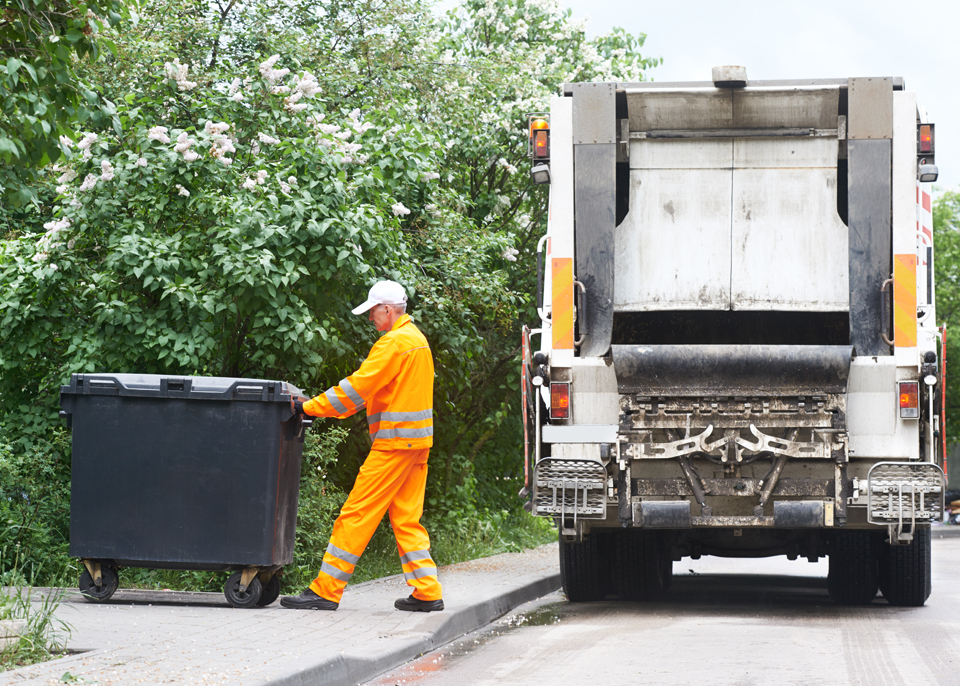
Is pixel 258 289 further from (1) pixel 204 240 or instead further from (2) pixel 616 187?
(2) pixel 616 187

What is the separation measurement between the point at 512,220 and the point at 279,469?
6812mm

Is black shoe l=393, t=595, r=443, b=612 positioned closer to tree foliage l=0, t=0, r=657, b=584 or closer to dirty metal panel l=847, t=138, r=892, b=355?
tree foliage l=0, t=0, r=657, b=584

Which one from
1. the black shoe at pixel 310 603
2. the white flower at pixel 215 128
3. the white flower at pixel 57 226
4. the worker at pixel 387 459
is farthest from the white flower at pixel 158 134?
the black shoe at pixel 310 603

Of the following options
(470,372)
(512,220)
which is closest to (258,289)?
(470,372)

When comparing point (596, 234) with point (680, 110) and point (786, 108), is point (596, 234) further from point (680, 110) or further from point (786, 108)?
point (786, 108)

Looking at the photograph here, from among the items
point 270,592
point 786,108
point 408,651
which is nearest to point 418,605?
point 270,592

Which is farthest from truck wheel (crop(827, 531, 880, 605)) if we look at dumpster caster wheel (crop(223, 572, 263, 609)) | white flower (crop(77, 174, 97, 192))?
white flower (crop(77, 174, 97, 192))

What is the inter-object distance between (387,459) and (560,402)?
1098 mm

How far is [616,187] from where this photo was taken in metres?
7.05

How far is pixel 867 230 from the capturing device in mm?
6629

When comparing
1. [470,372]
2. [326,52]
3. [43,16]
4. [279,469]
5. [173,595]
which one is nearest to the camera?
[43,16]

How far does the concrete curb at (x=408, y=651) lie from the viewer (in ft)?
14.8

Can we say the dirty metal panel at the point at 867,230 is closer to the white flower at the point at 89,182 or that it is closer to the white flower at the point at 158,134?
the white flower at the point at 158,134

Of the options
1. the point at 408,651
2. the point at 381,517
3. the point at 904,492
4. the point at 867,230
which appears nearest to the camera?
the point at 408,651
